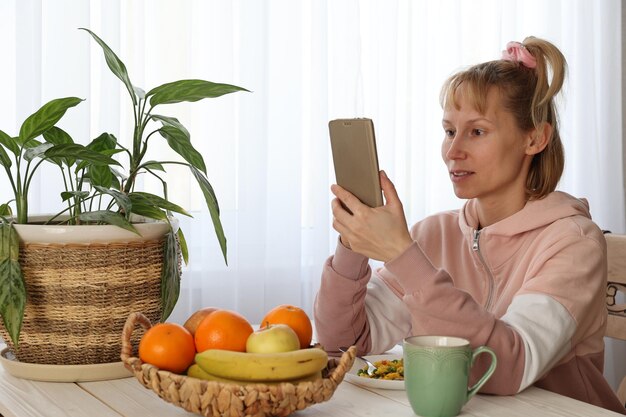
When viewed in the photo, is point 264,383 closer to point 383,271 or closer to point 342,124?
point 342,124

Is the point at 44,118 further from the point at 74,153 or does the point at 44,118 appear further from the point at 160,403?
the point at 160,403

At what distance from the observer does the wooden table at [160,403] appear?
1.14m

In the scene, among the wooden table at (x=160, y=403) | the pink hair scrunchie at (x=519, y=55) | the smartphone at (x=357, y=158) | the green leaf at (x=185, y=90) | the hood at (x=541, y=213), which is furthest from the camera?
the pink hair scrunchie at (x=519, y=55)

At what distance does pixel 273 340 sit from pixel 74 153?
443 mm

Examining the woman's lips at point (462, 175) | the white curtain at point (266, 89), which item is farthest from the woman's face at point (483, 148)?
the white curtain at point (266, 89)

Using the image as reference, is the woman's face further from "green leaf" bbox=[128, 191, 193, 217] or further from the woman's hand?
"green leaf" bbox=[128, 191, 193, 217]

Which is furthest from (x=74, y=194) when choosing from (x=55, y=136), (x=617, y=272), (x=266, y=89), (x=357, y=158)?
(x=266, y=89)

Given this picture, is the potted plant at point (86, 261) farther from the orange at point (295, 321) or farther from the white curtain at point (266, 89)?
the white curtain at point (266, 89)

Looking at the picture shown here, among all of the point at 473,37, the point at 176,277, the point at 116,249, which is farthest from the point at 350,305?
the point at 473,37

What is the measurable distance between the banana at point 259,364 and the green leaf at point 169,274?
270 millimetres

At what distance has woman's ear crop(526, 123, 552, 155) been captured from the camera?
168 cm

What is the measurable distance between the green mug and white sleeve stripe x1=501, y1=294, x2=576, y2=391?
179mm

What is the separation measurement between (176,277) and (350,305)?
34 cm

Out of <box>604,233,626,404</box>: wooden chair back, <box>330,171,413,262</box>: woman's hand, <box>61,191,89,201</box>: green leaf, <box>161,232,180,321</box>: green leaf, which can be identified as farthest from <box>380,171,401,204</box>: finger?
<box>604,233,626,404</box>: wooden chair back
